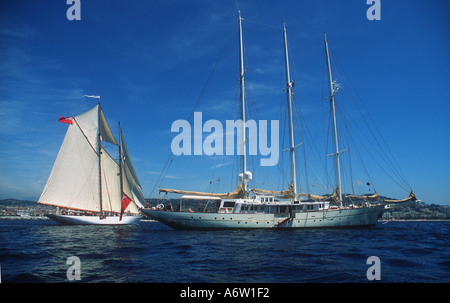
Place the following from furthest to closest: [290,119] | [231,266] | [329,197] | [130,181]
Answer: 1. [130,181]
2. [329,197]
3. [290,119]
4. [231,266]

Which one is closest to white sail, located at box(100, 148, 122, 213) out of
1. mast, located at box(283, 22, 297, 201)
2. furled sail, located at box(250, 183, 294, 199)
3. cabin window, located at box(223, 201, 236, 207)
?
cabin window, located at box(223, 201, 236, 207)

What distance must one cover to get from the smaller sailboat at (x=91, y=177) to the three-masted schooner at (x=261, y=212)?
22.1m

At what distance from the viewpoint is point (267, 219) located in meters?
36.2

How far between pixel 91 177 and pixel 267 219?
3693 cm

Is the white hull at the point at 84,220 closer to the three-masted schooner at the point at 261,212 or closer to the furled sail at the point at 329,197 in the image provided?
the three-masted schooner at the point at 261,212

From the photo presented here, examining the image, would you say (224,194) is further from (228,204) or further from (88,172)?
(88,172)

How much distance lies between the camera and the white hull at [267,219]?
34.2 metres

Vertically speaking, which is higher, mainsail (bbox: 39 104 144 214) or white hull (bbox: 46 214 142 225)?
mainsail (bbox: 39 104 144 214)

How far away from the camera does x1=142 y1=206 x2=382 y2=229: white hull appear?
112 feet

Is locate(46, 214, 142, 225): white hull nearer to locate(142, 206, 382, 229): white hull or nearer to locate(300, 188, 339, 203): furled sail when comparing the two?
locate(142, 206, 382, 229): white hull

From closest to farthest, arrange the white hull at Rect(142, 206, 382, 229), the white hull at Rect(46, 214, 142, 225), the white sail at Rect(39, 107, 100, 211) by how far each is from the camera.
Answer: the white hull at Rect(142, 206, 382, 229) < the white sail at Rect(39, 107, 100, 211) < the white hull at Rect(46, 214, 142, 225)

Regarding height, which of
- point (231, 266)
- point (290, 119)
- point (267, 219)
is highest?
point (290, 119)

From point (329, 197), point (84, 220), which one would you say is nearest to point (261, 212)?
point (329, 197)
